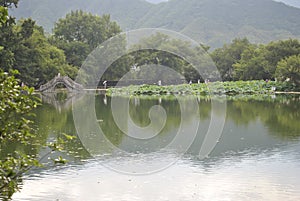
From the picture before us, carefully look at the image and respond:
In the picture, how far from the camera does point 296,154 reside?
9.30m

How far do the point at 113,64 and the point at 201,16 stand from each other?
7088 centimetres

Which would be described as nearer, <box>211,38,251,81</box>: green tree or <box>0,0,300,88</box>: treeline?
<box>0,0,300,88</box>: treeline

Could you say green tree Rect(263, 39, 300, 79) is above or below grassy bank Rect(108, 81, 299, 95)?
above

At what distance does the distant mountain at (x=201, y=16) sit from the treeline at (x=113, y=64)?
4672 centimetres

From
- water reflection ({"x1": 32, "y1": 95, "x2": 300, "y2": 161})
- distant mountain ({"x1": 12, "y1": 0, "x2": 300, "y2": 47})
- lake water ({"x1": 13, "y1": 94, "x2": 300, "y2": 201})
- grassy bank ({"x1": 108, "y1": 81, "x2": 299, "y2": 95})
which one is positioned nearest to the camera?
lake water ({"x1": 13, "y1": 94, "x2": 300, "y2": 201})

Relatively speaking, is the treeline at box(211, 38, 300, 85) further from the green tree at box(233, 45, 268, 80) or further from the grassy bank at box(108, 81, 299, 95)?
the grassy bank at box(108, 81, 299, 95)

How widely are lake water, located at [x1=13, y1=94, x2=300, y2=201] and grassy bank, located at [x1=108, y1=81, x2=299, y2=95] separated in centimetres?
2165

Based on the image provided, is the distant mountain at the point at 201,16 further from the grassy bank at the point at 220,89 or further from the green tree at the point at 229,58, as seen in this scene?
the grassy bank at the point at 220,89

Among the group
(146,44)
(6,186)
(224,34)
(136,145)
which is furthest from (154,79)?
(224,34)

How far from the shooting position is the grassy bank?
36.3m

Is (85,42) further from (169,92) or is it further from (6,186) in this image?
(6,186)

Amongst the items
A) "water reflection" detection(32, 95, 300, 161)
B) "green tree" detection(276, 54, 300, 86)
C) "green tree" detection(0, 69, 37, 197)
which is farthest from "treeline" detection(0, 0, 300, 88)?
"green tree" detection(0, 69, 37, 197)

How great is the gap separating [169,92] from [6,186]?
35.9m

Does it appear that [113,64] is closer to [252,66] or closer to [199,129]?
[252,66]
